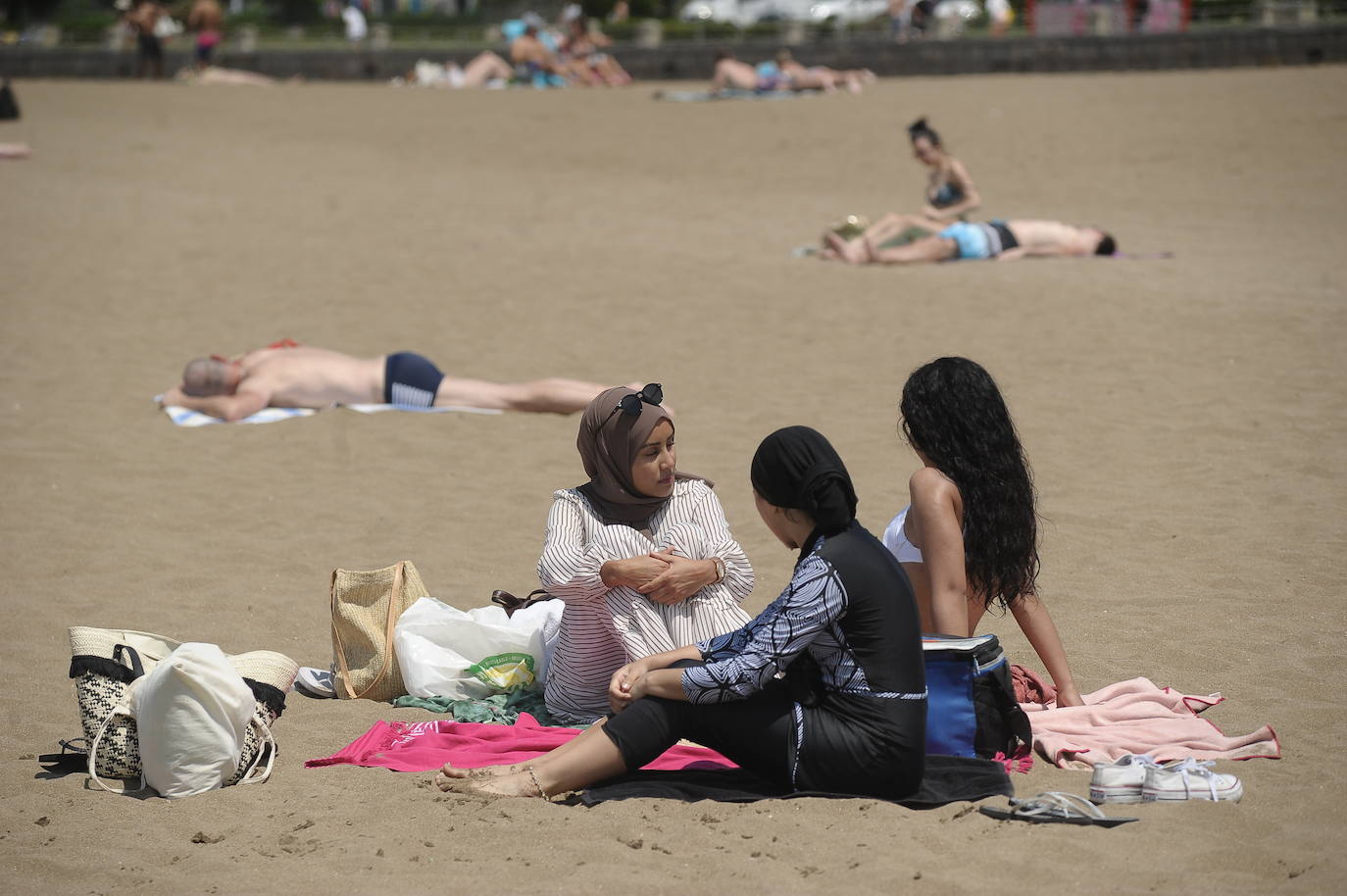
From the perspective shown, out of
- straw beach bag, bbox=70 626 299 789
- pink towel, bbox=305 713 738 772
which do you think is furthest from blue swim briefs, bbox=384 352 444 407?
straw beach bag, bbox=70 626 299 789

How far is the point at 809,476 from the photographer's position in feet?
12.4

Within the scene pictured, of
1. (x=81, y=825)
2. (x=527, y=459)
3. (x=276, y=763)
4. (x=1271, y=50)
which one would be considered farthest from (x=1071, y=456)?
(x=1271, y=50)

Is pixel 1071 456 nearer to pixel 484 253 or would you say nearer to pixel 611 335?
pixel 611 335

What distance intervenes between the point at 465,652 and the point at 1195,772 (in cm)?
235

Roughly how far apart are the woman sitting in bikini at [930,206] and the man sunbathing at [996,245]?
0.30ft

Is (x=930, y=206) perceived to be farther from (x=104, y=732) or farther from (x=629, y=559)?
(x=104, y=732)

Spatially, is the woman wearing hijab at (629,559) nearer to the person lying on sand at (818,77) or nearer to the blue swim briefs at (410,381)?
the blue swim briefs at (410,381)

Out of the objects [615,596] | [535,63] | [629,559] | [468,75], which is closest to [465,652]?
[615,596]

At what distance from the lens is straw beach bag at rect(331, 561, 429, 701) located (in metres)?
5.00

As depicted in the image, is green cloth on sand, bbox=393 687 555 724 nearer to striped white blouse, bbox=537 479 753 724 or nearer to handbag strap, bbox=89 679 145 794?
striped white blouse, bbox=537 479 753 724

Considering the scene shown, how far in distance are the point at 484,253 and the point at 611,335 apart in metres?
3.38

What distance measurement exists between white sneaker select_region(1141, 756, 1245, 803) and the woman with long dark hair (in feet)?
2.35

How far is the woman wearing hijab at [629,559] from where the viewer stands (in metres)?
4.48


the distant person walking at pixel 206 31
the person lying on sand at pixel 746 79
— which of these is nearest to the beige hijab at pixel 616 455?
the person lying on sand at pixel 746 79
